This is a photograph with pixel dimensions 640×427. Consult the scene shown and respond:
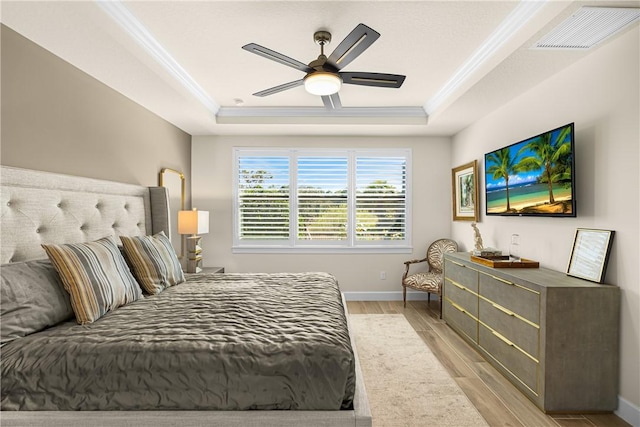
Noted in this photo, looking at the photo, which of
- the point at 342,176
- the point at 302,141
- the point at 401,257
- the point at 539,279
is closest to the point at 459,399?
the point at 539,279

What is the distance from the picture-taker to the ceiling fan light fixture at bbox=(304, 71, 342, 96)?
96.3 inches

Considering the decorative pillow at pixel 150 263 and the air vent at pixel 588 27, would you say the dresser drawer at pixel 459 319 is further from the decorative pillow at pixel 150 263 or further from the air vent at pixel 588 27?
the decorative pillow at pixel 150 263

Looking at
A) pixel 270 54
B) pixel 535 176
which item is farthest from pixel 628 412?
pixel 270 54

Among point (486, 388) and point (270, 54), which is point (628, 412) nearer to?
point (486, 388)

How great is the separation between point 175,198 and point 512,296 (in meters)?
3.84

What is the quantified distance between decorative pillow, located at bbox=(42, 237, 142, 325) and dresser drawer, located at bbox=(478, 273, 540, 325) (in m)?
2.66

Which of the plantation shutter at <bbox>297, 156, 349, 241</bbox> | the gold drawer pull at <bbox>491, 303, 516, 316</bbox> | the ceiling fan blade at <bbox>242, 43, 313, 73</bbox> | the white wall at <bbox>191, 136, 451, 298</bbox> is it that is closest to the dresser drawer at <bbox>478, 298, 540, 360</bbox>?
the gold drawer pull at <bbox>491, 303, 516, 316</bbox>

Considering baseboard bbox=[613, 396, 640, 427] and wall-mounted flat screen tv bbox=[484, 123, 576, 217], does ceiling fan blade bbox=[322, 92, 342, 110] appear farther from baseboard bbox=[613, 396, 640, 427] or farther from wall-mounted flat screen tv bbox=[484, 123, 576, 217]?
baseboard bbox=[613, 396, 640, 427]

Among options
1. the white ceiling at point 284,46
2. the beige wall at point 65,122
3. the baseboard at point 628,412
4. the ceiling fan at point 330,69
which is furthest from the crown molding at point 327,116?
the baseboard at point 628,412

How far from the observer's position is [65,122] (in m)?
2.62

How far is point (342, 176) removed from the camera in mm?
5195

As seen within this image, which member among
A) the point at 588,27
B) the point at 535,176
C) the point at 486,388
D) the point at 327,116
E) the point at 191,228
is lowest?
the point at 486,388

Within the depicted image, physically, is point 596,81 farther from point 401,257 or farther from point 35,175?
point 35,175

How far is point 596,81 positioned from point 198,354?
9.95ft
